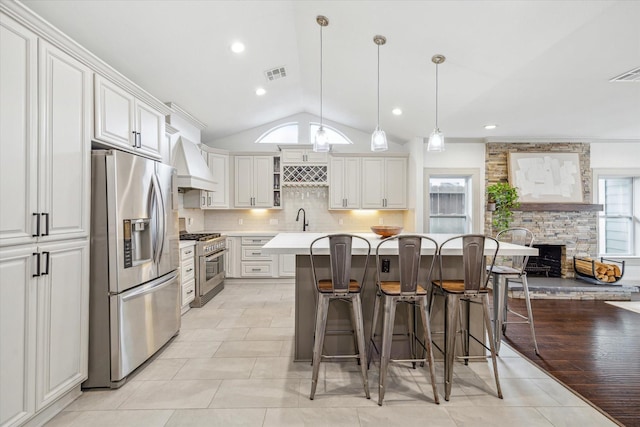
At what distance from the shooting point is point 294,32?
3.63 m

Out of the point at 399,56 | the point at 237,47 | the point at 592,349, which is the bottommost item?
the point at 592,349

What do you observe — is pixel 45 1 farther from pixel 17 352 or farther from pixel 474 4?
pixel 474 4

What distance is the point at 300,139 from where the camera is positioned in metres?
6.09

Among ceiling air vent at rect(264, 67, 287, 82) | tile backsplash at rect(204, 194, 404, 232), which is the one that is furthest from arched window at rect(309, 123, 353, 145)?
ceiling air vent at rect(264, 67, 287, 82)

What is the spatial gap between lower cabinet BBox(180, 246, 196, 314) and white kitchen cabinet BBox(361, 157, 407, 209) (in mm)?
3121

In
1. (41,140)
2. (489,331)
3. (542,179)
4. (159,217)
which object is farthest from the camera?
(542,179)

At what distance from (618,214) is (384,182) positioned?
4234mm

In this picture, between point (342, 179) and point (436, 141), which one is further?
point (342, 179)

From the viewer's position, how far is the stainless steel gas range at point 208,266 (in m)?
4.29

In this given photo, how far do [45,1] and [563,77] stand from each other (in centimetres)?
477

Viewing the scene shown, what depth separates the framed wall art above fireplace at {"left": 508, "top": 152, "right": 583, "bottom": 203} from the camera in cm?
533

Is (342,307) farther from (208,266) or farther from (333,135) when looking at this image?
Answer: (333,135)

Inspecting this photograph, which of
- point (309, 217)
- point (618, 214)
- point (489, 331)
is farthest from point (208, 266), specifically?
point (618, 214)

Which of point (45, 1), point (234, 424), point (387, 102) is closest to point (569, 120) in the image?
point (387, 102)
